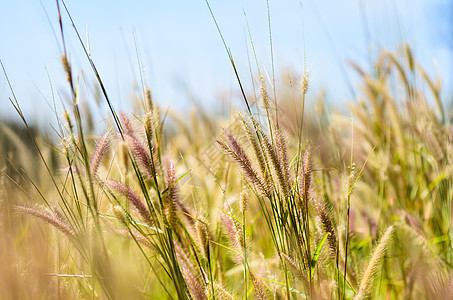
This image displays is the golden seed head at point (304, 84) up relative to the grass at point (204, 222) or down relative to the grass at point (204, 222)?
up

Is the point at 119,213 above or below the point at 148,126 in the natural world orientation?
below

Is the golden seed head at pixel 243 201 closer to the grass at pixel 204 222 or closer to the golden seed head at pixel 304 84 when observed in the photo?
the grass at pixel 204 222

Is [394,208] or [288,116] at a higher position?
[288,116]

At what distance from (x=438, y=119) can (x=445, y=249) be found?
0.43m

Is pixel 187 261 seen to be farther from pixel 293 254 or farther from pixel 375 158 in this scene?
pixel 375 158

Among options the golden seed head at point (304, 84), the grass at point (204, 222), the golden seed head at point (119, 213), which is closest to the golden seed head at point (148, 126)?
the grass at point (204, 222)

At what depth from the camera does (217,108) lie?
2211 mm

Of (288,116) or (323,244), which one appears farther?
(288,116)

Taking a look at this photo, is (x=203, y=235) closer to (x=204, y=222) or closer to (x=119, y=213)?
(x=204, y=222)

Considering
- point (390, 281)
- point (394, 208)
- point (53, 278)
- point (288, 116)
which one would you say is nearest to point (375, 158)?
point (394, 208)

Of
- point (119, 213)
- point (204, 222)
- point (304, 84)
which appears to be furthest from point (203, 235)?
point (304, 84)

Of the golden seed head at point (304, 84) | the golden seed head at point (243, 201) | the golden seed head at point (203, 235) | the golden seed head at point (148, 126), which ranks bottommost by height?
the golden seed head at point (203, 235)

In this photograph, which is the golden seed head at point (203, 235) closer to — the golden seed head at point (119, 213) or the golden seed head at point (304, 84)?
the golden seed head at point (119, 213)

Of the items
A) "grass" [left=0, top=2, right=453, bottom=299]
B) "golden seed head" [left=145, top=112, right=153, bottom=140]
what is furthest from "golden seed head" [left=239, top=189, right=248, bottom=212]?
"golden seed head" [left=145, top=112, right=153, bottom=140]
